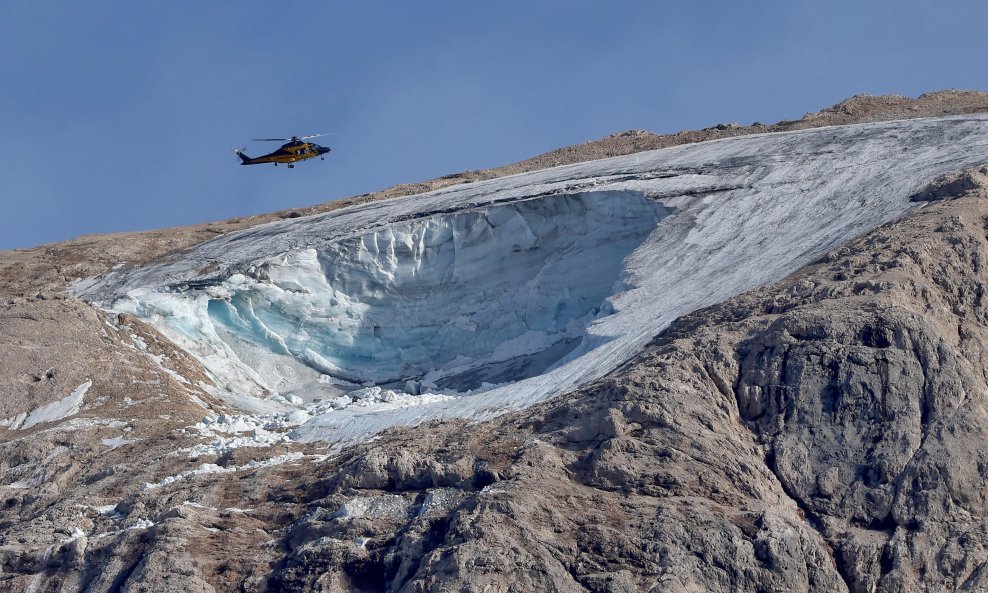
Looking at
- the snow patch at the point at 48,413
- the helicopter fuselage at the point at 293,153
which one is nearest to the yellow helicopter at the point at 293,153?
the helicopter fuselage at the point at 293,153

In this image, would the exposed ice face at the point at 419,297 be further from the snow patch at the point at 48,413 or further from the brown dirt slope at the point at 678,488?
the brown dirt slope at the point at 678,488

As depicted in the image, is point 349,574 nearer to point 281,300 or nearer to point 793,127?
point 281,300

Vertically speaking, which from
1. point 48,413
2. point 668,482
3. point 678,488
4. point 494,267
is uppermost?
point 494,267

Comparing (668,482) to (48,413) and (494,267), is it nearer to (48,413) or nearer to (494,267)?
(48,413)

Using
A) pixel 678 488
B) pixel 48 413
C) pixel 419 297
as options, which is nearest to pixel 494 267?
pixel 419 297

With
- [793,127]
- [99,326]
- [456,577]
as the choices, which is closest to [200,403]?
[99,326]
